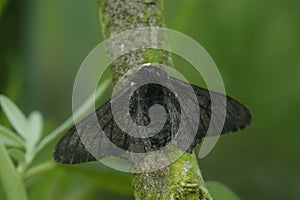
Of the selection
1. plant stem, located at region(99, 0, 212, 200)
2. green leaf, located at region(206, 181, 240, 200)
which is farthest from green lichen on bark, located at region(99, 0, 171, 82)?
green leaf, located at region(206, 181, 240, 200)

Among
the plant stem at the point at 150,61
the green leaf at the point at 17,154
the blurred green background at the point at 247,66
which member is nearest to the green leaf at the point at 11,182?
the green leaf at the point at 17,154

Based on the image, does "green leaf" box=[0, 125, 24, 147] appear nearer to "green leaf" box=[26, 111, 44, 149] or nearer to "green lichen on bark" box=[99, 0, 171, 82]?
"green leaf" box=[26, 111, 44, 149]

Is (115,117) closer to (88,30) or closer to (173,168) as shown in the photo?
(173,168)

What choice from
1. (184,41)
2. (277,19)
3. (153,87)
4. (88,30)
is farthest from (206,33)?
(153,87)

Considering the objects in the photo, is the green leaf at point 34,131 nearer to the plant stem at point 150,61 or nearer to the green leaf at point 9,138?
the green leaf at point 9,138

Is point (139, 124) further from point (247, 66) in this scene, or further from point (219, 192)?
point (247, 66)

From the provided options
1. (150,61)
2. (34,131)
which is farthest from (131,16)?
(34,131)
